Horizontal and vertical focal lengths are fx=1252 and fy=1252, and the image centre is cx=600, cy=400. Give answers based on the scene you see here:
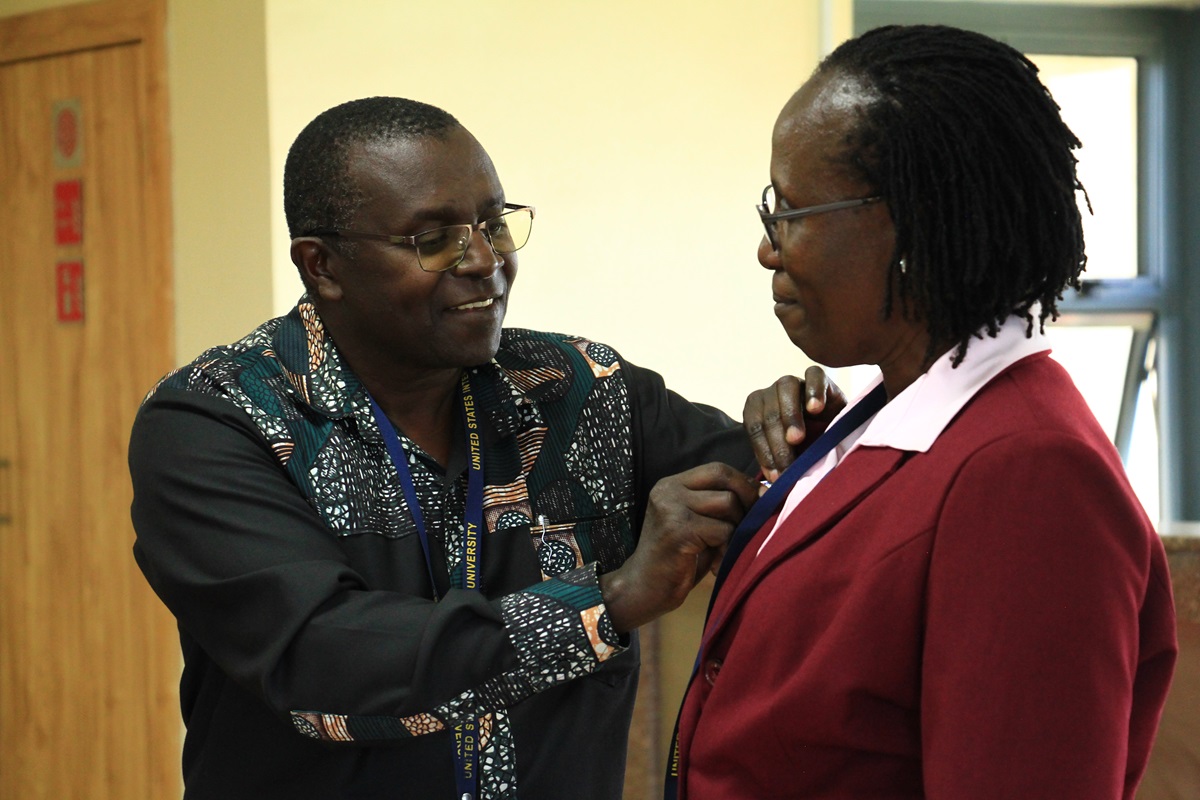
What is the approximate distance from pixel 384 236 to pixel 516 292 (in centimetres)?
172

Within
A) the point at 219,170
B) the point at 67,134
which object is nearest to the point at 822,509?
the point at 219,170

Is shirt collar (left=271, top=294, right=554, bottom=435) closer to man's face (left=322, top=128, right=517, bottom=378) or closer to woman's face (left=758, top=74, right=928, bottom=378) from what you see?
man's face (left=322, top=128, right=517, bottom=378)

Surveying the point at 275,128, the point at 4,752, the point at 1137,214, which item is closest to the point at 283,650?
the point at 275,128

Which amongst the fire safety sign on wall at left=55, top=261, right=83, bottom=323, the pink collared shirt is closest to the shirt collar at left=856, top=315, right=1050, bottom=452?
the pink collared shirt

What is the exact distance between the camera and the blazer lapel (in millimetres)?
1181

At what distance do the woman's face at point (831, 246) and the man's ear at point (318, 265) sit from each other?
0.71 meters

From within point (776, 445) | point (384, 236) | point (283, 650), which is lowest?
point (283, 650)

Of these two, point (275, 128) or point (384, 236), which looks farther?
point (275, 128)

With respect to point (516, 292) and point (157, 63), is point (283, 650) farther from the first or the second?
point (157, 63)

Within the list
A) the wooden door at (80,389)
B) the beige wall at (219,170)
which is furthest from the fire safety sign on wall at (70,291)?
the beige wall at (219,170)

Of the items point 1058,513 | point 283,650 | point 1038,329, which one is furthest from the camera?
point 283,650

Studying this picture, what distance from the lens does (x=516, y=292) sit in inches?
134

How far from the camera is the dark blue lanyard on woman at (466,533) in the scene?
164 cm

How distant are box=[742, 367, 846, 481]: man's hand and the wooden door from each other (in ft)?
7.94
